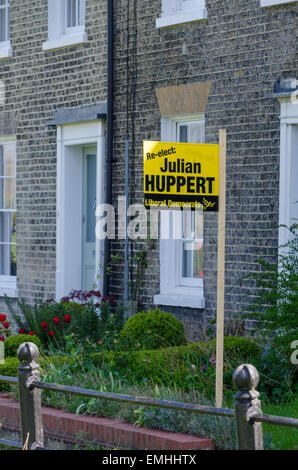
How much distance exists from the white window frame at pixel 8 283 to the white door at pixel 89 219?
1274 mm

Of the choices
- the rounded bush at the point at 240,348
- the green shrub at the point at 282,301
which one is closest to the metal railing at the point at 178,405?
the green shrub at the point at 282,301

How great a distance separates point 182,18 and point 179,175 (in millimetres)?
4833

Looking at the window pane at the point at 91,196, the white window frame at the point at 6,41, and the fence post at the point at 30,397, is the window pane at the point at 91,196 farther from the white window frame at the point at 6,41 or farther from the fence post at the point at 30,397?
the fence post at the point at 30,397

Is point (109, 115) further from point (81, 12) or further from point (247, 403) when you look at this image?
point (247, 403)

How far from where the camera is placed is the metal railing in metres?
4.71

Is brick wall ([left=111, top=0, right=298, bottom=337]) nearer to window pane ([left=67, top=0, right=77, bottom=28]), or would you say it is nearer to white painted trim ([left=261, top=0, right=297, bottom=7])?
white painted trim ([left=261, top=0, right=297, bottom=7])

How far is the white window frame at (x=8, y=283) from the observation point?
47.6 feet

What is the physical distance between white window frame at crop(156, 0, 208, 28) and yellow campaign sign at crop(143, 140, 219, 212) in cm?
444

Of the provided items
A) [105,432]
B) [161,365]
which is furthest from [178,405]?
[161,365]

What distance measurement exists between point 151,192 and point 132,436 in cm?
182

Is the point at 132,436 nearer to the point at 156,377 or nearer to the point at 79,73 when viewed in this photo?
the point at 156,377

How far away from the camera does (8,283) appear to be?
14797mm

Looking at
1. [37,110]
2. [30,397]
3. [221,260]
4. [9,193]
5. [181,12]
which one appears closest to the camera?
[30,397]

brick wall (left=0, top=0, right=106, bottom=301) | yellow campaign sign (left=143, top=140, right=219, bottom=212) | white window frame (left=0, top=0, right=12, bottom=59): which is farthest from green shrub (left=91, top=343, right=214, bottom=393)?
white window frame (left=0, top=0, right=12, bottom=59)
